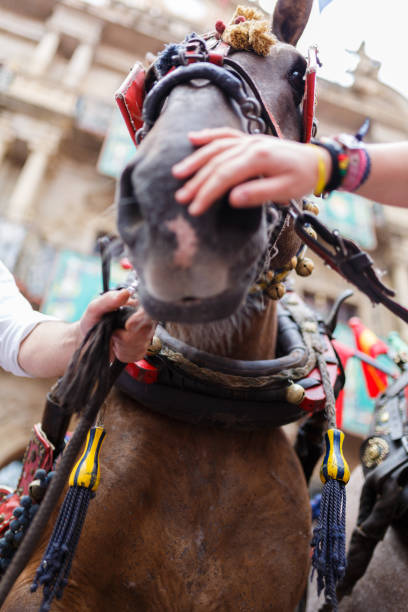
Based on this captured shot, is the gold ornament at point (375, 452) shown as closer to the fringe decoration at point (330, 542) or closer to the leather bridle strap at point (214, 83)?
the fringe decoration at point (330, 542)

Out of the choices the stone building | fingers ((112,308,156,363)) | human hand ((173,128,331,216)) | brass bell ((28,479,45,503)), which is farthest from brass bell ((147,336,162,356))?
the stone building

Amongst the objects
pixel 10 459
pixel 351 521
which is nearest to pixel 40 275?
pixel 10 459

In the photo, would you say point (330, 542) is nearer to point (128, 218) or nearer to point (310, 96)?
point (128, 218)

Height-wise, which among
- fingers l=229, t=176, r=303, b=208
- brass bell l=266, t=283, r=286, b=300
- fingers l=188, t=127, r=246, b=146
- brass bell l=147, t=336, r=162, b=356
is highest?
fingers l=188, t=127, r=246, b=146

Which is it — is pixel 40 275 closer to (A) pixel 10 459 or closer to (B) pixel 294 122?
(A) pixel 10 459

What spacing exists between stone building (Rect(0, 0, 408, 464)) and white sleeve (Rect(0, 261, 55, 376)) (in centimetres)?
533

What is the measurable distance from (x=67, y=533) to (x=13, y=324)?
64cm

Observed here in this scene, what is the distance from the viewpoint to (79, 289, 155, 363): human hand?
0.96m

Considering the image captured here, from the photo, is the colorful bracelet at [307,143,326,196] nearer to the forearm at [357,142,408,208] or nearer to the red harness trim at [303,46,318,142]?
the forearm at [357,142,408,208]

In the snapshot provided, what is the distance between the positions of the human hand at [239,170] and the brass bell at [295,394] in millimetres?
775

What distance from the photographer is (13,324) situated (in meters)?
1.31

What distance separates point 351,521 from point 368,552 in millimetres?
473

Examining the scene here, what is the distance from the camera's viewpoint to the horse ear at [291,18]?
153cm

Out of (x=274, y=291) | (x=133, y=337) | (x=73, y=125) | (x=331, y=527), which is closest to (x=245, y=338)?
(x=274, y=291)
